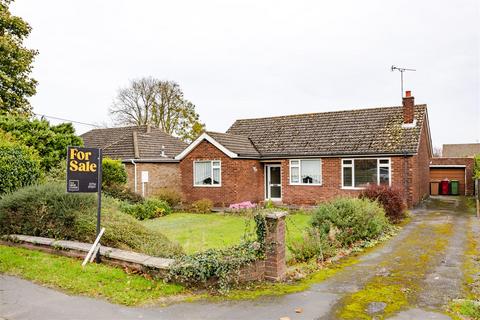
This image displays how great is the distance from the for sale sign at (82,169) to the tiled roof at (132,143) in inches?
599

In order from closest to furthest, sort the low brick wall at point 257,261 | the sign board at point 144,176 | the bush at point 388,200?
the low brick wall at point 257,261, the bush at point 388,200, the sign board at point 144,176

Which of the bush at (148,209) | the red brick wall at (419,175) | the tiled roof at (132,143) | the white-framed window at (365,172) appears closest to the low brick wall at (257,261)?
the bush at (148,209)

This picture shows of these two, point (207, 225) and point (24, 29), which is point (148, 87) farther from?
point (207, 225)

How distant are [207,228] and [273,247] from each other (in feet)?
24.4

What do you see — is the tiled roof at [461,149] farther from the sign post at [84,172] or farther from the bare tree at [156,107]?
the sign post at [84,172]

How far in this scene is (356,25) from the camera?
11992 millimetres

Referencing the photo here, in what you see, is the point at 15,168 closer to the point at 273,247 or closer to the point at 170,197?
the point at 273,247

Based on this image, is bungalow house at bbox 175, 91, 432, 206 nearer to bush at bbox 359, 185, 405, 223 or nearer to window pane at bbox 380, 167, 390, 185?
window pane at bbox 380, 167, 390, 185

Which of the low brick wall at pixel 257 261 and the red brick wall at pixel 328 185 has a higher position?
the red brick wall at pixel 328 185

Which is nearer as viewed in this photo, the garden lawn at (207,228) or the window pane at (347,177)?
the garden lawn at (207,228)

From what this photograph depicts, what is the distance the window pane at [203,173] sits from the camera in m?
20.9

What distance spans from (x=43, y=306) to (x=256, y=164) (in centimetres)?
1656

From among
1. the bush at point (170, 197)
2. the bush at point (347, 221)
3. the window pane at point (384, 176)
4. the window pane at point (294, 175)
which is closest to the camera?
the bush at point (347, 221)

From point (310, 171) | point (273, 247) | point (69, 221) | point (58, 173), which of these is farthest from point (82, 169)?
point (310, 171)
